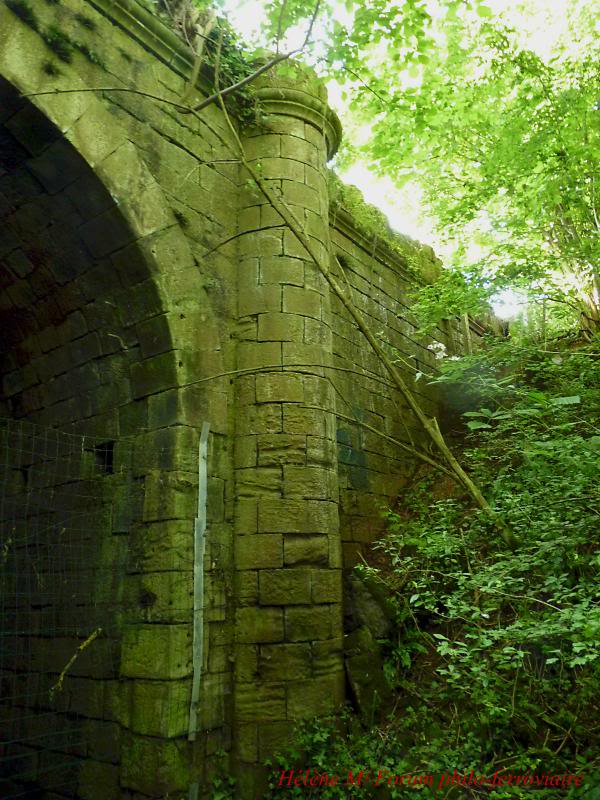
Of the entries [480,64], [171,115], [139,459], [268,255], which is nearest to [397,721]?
[139,459]

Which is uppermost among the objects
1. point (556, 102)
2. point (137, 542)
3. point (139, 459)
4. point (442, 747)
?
point (556, 102)

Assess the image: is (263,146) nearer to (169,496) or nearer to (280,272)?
(280,272)

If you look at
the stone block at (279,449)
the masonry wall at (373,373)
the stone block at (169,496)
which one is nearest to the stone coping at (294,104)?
the masonry wall at (373,373)

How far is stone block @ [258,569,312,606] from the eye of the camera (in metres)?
3.49

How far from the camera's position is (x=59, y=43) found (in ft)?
10.9

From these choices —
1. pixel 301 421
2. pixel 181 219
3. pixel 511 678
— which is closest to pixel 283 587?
pixel 301 421

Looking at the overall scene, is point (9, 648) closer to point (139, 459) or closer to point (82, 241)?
point (139, 459)

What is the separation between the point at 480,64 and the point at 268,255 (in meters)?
3.64

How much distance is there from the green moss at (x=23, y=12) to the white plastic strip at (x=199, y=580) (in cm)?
247

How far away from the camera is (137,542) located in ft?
11.3

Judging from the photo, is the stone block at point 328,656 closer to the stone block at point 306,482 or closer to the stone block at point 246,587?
the stone block at point 246,587

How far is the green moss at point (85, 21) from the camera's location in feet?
11.4

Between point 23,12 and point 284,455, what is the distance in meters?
2.96

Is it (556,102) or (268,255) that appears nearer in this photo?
(268,255)
